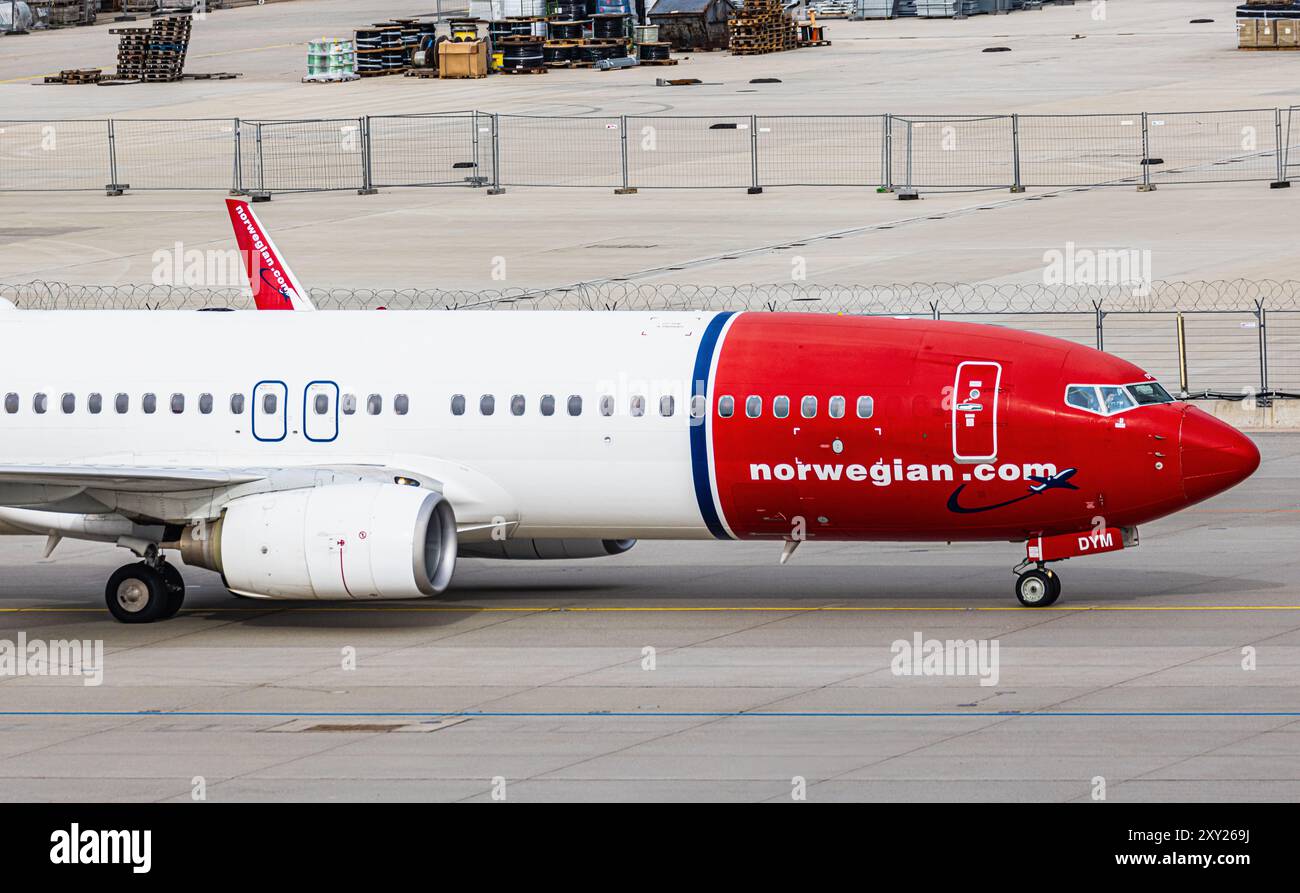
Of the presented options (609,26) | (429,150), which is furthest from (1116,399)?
(609,26)

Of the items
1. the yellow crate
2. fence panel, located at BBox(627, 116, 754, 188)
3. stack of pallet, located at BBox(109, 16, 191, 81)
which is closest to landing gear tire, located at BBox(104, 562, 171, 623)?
fence panel, located at BBox(627, 116, 754, 188)

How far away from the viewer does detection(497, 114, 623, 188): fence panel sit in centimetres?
7694

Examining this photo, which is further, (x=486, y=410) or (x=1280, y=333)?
(x=1280, y=333)

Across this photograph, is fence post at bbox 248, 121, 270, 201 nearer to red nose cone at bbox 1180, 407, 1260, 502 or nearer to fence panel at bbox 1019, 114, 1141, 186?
fence panel at bbox 1019, 114, 1141, 186

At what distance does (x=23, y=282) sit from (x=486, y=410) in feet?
111

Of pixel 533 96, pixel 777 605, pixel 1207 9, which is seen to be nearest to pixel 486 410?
pixel 777 605

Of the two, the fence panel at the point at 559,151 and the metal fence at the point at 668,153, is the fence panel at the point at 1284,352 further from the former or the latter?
the fence panel at the point at 559,151

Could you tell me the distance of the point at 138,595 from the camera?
30203 millimetres

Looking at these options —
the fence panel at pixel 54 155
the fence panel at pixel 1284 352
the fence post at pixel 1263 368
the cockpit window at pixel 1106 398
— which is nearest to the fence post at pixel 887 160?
the fence panel at pixel 1284 352

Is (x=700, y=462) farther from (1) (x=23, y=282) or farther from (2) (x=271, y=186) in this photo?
(2) (x=271, y=186)

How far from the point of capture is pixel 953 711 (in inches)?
970

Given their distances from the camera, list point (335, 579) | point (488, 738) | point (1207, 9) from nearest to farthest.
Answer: point (488, 738) → point (335, 579) → point (1207, 9)

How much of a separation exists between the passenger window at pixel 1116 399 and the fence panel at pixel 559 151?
47.7 metres

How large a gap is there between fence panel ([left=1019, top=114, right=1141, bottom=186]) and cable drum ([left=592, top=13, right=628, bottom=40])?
29.6 meters
